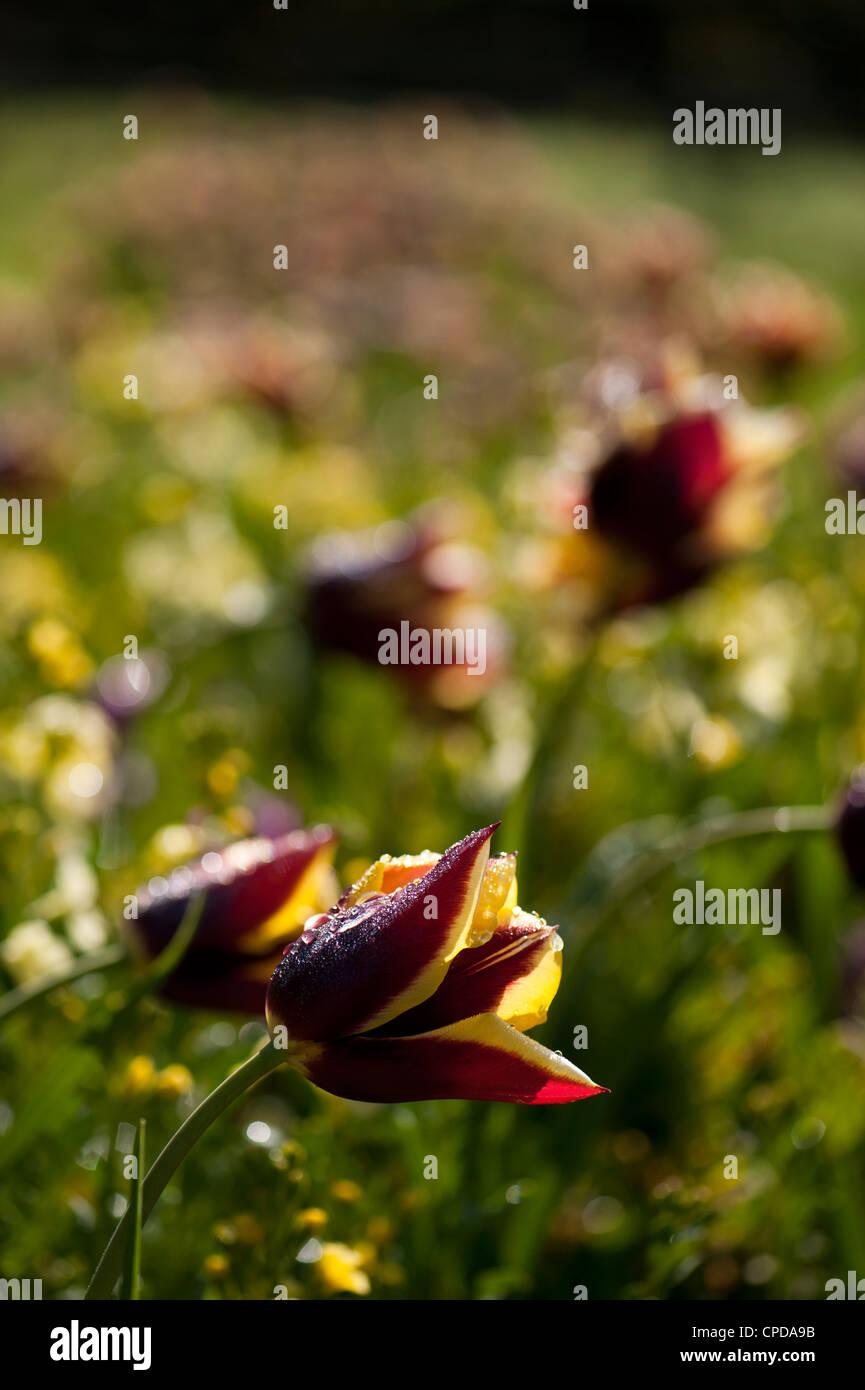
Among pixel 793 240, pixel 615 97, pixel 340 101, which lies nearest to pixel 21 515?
pixel 793 240

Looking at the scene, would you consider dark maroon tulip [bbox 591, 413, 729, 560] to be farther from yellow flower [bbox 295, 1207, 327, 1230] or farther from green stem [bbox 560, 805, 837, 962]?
yellow flower [bbox 295, 1207, 327, 1230]

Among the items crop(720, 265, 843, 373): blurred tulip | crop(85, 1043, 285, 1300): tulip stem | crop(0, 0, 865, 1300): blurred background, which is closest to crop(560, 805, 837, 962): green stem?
crop(0, 0, 865, 1300): blurred background

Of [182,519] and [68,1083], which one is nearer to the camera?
[68,1083]

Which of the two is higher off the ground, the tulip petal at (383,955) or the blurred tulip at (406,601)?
the blurred tulip at (406,601)

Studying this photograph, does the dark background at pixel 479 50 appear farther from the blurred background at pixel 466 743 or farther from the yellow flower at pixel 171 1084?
the yellow flower at pixel 171 1084

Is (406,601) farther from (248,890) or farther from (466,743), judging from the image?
(248,890)

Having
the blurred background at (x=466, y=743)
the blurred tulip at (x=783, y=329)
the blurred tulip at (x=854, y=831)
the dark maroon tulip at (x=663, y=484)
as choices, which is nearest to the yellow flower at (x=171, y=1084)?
the blurred background at (x=466, y=743)
